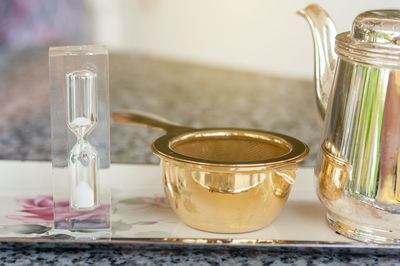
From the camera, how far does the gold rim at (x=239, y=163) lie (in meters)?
0.46

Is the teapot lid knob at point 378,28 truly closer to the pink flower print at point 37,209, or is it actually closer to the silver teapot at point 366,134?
the silver teapot at point 366,134

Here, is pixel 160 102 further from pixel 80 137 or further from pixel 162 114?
pixel 80 137

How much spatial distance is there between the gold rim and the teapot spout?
6cm

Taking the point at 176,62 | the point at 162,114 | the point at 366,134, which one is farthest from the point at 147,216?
the point at 176,62

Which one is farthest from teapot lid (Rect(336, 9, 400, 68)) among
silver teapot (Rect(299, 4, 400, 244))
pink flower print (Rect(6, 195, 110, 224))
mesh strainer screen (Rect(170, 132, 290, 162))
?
pink flower print (Rect(6, 195, 110, 224))

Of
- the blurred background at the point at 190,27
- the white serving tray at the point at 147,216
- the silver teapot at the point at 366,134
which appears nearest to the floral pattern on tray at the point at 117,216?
the white serving tray at the point at 147,216

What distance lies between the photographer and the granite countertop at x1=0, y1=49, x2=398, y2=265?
464 mm

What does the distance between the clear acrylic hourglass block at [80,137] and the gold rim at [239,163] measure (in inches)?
2.1

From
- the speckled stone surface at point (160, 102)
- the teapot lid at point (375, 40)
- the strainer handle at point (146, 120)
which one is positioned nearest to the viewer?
the teapot lid at point (375, 40)

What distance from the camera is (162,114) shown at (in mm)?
1076

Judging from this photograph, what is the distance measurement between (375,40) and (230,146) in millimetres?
169

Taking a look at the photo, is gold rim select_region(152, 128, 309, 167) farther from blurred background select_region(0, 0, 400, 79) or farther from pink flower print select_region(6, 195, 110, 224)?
blurred background select_region(0, 0, 400, 79)

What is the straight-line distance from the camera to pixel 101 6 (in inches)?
96.6

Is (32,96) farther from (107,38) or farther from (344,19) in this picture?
(107,38)
